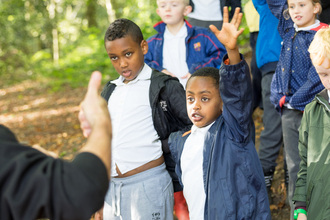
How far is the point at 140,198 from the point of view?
8.14ft

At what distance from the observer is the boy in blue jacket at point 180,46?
3.61 metres

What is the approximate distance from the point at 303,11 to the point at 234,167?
1672 mm

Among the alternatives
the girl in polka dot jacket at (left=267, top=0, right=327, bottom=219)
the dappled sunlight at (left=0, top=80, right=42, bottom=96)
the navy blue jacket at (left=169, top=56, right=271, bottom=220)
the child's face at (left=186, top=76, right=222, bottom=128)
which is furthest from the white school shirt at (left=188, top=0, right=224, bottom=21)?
the dappled sunlight at (left=0, top=80, right=42, bottom=96)

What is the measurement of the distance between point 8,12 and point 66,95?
8.95 metres

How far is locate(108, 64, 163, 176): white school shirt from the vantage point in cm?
255

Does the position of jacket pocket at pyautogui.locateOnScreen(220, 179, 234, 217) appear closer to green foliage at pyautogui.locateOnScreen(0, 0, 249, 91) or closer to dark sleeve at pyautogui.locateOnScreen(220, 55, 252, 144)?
dark sleeve at pyautogui.locateOnScreen(220, 55, 252, 144)

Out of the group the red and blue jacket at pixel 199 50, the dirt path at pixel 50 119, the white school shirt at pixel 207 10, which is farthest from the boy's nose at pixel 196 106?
the white school shirt at pixel 207 10

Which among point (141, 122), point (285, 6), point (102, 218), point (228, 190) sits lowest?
point (102, 218)

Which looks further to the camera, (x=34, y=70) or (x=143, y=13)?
(x=34, y=70)

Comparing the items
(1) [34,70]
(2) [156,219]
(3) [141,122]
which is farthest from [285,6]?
(1) [34,70]

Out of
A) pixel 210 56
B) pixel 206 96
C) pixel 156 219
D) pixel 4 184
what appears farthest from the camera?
pixel 210 56

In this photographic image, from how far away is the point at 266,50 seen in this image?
→ 3791 millimetres

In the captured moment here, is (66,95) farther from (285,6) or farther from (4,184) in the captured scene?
(4,184)

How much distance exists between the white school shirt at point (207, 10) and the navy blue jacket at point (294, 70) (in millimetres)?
1274
